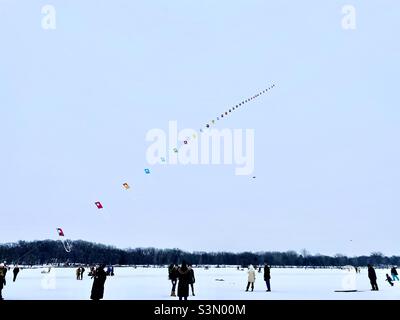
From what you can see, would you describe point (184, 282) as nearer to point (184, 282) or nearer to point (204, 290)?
point (184, 282)

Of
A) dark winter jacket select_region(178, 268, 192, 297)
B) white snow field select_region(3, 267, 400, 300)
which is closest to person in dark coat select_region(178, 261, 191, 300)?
dark winter jacket select_region(178, 268, 192, 297)

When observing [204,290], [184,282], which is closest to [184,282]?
[184,282]

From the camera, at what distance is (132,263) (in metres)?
200

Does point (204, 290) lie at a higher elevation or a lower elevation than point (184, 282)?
lower

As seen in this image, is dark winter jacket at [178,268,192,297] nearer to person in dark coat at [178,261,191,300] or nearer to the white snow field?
person in dark coat at [178,261,191,300]

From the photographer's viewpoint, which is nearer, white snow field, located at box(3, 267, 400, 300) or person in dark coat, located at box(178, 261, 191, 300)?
person in dark coat, located at box(178, 261, 191, 300)

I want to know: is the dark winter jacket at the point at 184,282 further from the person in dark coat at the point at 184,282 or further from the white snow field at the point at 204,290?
the white snow field at the point at 204,290

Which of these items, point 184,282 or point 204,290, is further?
point 204,290

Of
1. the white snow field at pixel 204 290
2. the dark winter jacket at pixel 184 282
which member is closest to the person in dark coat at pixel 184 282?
the dark winter jacket at pixel 184 282

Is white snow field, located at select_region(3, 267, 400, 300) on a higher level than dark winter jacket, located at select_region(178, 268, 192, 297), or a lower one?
lower

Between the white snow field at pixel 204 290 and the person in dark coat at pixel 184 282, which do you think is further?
the white snow field at pixel 204 290
